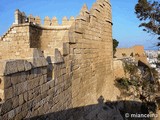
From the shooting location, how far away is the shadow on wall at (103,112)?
6.42 metres

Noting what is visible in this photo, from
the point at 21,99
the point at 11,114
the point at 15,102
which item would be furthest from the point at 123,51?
the point at 11,114

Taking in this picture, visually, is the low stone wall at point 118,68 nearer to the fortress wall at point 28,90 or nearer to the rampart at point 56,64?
the rampart at point 56,64

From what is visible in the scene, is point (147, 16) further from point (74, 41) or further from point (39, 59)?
point (39, 59)

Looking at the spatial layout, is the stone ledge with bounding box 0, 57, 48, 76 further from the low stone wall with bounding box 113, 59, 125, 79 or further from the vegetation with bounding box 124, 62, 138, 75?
the vegetation with bounding box 124, 62, 138, 75

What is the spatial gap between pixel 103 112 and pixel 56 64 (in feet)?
16.9

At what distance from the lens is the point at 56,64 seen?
602 cm

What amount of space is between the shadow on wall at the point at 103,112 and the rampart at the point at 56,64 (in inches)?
6.3

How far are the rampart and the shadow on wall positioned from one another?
0.16 m

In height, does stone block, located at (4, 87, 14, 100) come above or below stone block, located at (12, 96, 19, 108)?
above

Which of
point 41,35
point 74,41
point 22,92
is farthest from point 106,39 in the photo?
point 22,92

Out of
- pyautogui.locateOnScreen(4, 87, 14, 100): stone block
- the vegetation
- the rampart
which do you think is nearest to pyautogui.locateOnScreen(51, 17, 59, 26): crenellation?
the rampart

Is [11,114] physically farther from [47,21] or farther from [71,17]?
[71,17]

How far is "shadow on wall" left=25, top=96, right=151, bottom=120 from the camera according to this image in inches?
253

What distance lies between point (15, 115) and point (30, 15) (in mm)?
9349
